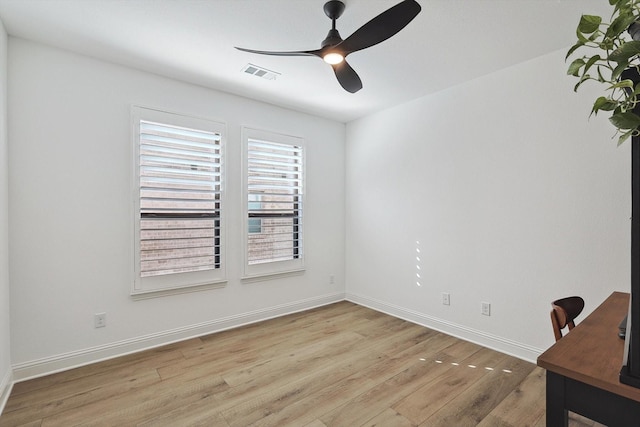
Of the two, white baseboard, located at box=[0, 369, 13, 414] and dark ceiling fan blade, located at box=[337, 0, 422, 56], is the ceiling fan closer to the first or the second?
dark ceiling fan blade, located at box=[337, 0, 422, 56]

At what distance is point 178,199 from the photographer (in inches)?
125

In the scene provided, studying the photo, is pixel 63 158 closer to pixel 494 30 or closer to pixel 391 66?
pixel 391 66

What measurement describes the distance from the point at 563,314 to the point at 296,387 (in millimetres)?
1830

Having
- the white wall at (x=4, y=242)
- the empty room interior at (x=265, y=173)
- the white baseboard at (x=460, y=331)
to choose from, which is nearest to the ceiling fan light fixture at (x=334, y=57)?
the empty room interior at (x=265, y=173)

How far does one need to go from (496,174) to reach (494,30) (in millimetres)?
1260

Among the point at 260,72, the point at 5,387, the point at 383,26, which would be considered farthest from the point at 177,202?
the point at 383,26

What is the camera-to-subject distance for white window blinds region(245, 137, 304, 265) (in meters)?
3.79

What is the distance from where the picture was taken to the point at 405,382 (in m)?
2.50

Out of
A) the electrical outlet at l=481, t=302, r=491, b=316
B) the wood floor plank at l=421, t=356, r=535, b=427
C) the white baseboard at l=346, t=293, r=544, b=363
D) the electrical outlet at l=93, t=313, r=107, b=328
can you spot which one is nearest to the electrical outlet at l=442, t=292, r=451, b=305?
the white baseboard at l=346, t=293, r=544, b=363

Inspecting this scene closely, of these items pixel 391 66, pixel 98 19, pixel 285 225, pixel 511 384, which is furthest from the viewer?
pixel 285 225

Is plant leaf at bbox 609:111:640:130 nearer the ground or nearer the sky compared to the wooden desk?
nearer the sky

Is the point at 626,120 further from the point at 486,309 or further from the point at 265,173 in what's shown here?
the point at 265,173

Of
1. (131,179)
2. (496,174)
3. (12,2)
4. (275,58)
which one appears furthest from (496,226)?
(12,2)

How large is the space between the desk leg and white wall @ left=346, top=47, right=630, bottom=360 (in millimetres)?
1915
